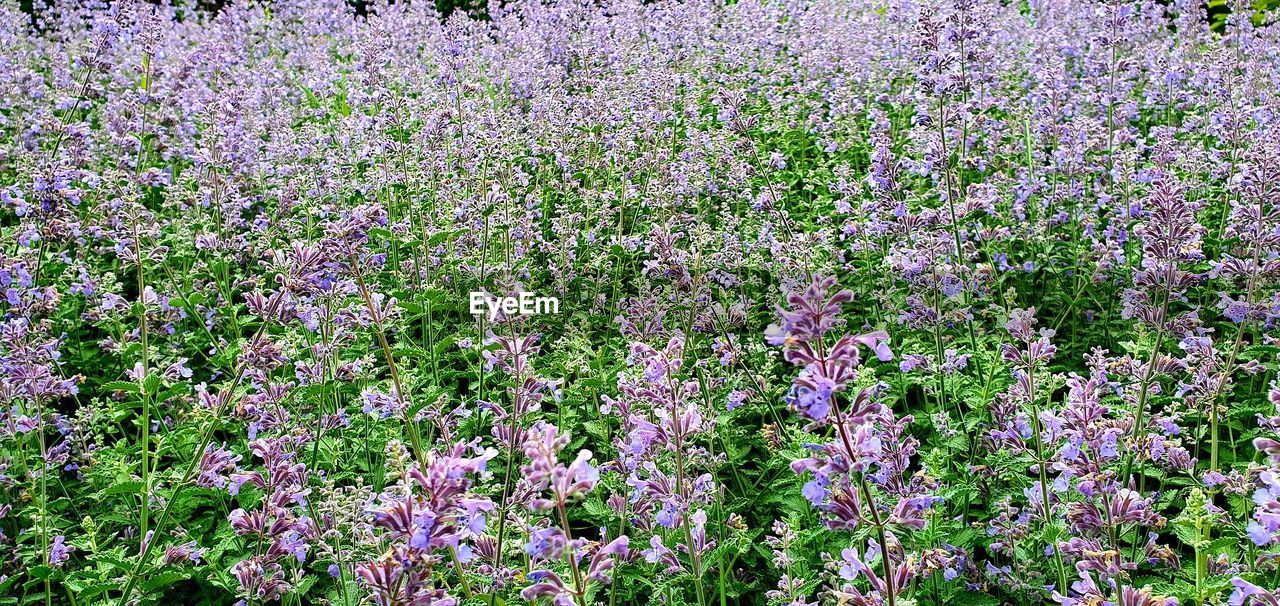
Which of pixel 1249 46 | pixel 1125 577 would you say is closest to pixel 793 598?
pixel 1125 577

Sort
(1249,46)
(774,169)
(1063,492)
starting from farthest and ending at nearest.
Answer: (1249,46), (774,169), (1063,492)

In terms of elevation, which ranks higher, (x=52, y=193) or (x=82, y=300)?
(x=52, y=193)

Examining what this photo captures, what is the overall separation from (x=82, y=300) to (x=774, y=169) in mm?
3736

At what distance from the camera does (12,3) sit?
10.4 metres

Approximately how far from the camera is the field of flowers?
89.5 inches

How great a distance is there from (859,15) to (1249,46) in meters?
4.38

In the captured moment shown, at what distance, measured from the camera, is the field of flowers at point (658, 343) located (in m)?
2.27

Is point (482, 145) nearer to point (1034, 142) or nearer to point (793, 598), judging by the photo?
point (1034, 142)

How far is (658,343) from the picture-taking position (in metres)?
3.61

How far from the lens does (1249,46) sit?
7.32m

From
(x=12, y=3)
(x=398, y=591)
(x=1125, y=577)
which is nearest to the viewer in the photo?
(x=398, y=591)

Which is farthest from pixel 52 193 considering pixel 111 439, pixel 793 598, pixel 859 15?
pixel 859 15

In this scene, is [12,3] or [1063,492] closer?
[1063,492]

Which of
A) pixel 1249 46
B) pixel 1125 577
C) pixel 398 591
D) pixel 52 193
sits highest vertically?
pixel 1249 46
